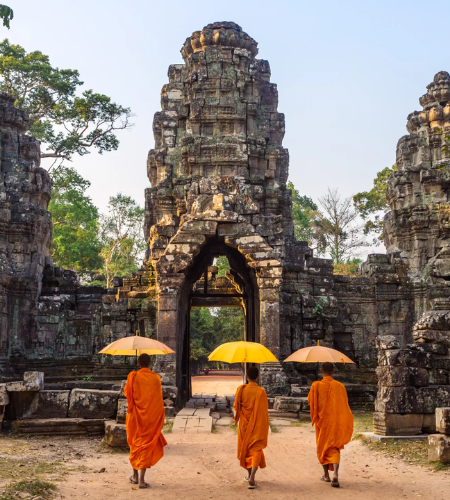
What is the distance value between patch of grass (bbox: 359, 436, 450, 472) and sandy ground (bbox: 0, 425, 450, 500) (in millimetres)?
144

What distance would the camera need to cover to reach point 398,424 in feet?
27.9

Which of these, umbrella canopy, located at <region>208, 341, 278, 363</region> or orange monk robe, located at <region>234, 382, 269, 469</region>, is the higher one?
umbrella canopy, located at <region>208, 341, 278, 363</region>

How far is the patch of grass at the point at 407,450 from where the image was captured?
703 centimetres

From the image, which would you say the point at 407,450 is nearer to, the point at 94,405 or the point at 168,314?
the point at 94,405

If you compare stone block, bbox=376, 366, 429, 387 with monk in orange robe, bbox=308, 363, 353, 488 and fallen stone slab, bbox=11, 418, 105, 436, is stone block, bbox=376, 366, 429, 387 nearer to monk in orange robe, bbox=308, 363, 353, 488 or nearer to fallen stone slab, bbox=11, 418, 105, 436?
monk in orange robe, bbox=308, 363, 353, 488

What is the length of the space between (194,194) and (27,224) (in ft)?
17.9

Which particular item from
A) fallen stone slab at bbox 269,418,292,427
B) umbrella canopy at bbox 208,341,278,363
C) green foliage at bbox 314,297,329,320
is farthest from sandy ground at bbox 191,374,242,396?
umbrella canopy at bbox 208,341,278,363

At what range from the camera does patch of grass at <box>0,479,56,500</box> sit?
17.6 feet

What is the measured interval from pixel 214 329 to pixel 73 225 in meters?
9.25

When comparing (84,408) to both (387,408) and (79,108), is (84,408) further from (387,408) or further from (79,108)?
(79,108)

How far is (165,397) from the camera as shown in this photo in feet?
33.0

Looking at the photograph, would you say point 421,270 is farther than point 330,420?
Yes

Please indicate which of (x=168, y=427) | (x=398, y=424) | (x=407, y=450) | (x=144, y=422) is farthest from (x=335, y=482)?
(x=168, y=427)

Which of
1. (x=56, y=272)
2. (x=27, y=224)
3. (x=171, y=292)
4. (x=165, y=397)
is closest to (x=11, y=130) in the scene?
(x=27, y=224)
